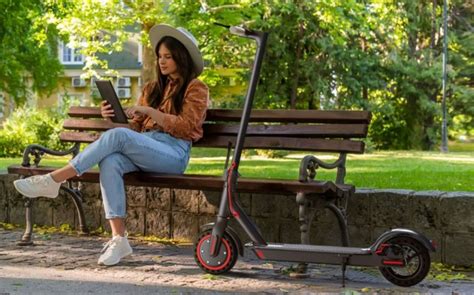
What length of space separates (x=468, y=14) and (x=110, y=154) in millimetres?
37443

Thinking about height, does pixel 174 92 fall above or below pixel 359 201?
above

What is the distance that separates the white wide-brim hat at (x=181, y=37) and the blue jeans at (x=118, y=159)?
27.2 inches

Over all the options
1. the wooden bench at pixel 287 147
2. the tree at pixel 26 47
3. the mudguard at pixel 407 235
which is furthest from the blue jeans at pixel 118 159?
the tree at pixel 26 47

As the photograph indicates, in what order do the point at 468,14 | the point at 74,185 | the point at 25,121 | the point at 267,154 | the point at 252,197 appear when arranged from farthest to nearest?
the point at 468,14, the point at 25,121, the point at 267,154, the point at 74,185, the point at 252,197

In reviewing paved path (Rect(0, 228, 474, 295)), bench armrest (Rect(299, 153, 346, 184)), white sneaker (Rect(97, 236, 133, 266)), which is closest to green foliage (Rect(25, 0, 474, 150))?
paved path (Rect(0, 228, 474, 295))

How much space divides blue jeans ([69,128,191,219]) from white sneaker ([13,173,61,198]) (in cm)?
22

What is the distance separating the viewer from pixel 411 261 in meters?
5.27

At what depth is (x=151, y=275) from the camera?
5.73m

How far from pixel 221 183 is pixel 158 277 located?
0.78 m

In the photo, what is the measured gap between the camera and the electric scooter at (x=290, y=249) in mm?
5223

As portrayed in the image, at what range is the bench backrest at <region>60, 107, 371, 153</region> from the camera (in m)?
6.29

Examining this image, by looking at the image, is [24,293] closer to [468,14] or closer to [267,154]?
[267,154]

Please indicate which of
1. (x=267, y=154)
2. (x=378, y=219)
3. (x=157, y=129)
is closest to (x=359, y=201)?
(x=378, y=219)

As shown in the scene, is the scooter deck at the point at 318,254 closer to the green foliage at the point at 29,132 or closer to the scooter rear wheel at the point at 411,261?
the scooter rear wheel at the point at 411,261
